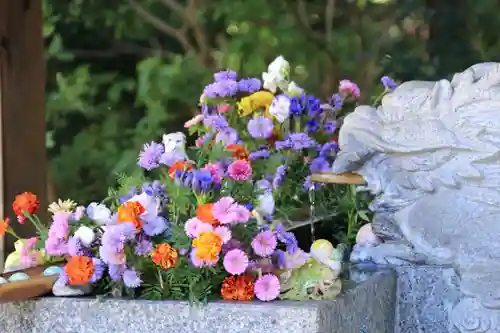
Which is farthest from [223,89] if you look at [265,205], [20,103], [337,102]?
[20,103]

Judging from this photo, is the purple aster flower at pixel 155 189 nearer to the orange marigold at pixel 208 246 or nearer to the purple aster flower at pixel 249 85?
the orange marigold at pixel 208 246

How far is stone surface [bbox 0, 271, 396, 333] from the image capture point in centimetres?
86

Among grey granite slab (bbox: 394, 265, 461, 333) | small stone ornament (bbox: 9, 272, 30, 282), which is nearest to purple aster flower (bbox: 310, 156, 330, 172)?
grey granite slab (bbox: 394, 265, 461, 333)

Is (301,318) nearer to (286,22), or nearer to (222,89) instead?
(222,89)

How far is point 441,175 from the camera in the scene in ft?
3.73

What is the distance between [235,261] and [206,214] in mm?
64

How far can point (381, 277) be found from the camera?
112 cm

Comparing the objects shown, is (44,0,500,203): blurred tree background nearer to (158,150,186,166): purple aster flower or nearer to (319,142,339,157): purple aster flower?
(319,142,339,157): purple aster flower

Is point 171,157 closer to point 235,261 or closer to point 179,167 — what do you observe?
point 179,167

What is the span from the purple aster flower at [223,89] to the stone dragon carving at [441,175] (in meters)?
0.22

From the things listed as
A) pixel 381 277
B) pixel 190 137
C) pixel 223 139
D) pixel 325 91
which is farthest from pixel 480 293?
pixel 325 91

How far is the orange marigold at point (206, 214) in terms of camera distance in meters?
0.88

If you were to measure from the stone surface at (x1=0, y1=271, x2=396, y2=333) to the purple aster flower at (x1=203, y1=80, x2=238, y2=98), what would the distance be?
1.51ft

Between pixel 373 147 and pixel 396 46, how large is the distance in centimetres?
159
